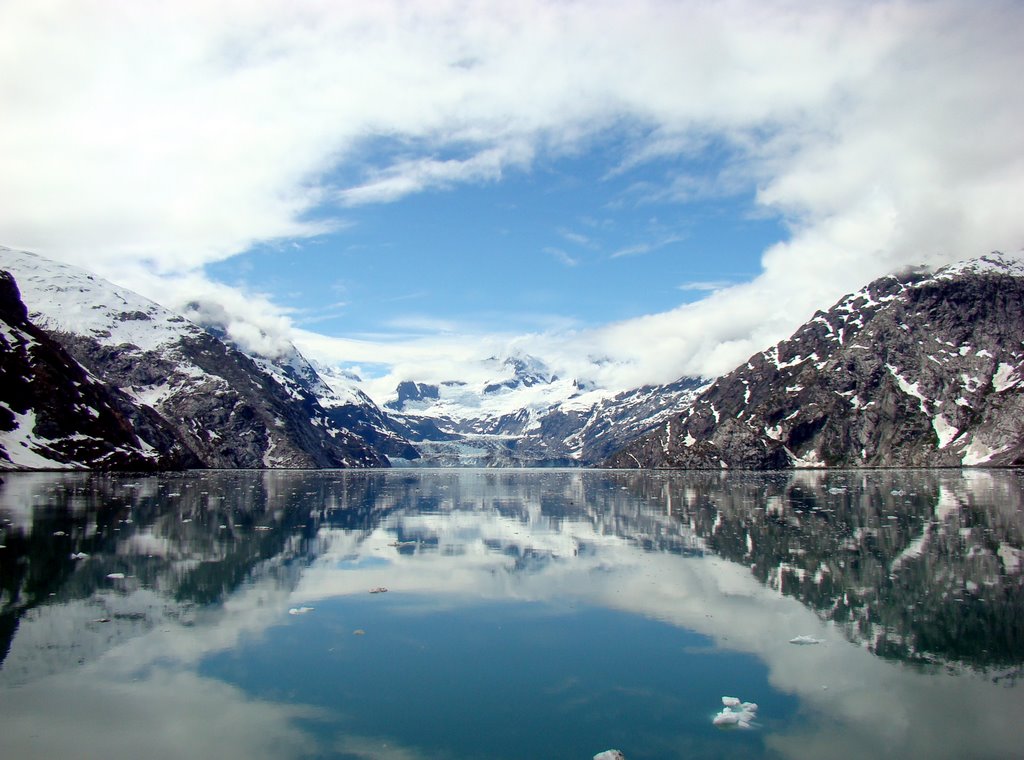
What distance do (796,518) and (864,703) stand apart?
41.3 meters

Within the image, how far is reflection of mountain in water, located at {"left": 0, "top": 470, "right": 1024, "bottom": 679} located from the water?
0.19m

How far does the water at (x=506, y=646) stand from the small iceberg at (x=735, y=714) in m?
0.21

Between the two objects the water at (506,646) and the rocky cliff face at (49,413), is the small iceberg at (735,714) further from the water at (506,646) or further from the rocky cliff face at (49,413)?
the rocky cliff face at (49,413)

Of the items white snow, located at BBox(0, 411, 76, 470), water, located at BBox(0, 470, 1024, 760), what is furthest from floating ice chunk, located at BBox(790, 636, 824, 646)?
white snow, located at BBox(0, 411, 76, 470)

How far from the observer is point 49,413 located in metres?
150

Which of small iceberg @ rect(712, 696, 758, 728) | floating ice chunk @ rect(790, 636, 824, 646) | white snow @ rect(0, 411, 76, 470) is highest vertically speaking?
white snow @ rect(0, 411, 76, 470)

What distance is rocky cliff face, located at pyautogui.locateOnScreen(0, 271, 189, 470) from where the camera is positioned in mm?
139625

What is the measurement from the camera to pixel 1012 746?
1358cm

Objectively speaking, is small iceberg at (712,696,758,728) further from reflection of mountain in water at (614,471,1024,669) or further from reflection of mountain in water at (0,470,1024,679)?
reflection of mountain in water at (0,470,1024,679)

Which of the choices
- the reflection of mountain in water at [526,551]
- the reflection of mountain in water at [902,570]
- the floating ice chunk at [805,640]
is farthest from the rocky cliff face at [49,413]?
the floating ice chunk at [805,640]

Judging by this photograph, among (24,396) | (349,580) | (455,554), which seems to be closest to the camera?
(349,580)

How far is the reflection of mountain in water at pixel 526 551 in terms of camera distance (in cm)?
2155

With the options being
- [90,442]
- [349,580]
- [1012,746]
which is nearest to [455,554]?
[349,580]

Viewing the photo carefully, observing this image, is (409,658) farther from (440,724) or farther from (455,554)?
(455,554)
